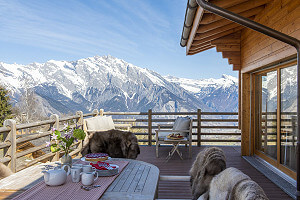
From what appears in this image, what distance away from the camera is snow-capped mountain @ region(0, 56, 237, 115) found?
71.8m

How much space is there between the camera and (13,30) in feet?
230

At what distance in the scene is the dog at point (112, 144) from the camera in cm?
348

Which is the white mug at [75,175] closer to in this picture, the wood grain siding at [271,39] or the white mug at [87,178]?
the white mug at [87,178]

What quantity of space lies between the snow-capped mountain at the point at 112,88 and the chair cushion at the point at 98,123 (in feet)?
161

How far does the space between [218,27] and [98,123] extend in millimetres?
3251

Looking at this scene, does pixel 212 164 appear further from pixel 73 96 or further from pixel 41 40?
pixel 73 96

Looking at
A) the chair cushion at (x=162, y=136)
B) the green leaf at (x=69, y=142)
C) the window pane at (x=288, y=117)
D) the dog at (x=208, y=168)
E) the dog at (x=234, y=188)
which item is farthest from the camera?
the chair cushion at (x=162, y=136)

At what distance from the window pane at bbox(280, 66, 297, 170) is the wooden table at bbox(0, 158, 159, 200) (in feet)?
8.66

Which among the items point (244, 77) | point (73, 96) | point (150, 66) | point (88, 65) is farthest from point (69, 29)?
point (244, 77)

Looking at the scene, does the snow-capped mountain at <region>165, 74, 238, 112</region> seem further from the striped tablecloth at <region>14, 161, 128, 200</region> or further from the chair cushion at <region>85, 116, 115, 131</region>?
the striped tablecloth at <region>14, 161, 128, 200</region>

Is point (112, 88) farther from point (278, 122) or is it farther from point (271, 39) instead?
point (271, 39)

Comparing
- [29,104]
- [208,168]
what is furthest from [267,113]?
[29,104]

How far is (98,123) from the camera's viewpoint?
593cm

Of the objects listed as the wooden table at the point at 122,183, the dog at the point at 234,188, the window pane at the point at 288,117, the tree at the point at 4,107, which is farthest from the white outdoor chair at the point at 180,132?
the tree at the point at 4,107
